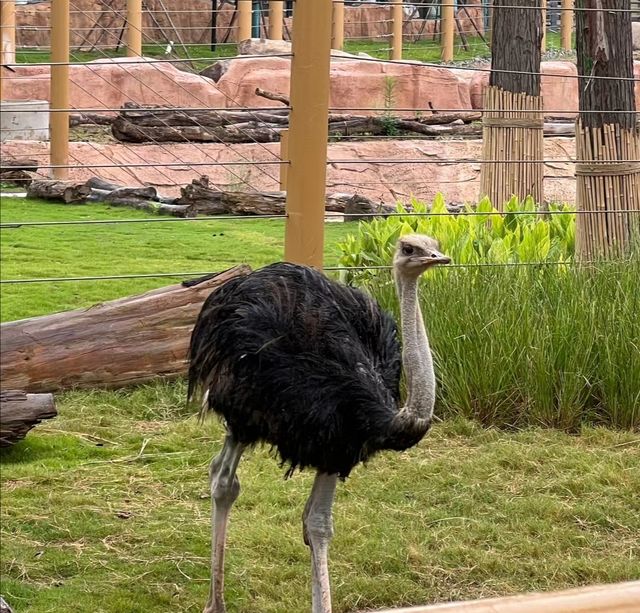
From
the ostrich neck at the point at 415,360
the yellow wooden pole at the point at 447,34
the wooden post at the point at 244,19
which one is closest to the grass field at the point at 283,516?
the ostrich neck at the point at 415,360

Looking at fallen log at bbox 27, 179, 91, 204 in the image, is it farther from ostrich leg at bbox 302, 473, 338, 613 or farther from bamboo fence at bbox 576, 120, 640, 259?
ostrich leg at bbox 302, 473, 338, 613

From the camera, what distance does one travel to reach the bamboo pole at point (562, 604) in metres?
1.75

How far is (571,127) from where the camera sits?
49.4 ft

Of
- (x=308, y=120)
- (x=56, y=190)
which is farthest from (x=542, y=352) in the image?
(x=56, y=190)

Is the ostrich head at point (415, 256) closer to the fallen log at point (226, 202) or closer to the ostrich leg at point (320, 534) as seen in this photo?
the ostrich leg at point (320, 534)

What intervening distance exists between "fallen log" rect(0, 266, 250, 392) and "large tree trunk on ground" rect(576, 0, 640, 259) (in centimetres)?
168

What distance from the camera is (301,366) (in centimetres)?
345

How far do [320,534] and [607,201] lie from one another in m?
2.97

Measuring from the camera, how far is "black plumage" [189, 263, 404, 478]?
3.36 meters

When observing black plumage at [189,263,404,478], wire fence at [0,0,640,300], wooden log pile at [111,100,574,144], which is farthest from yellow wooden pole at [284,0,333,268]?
wooden log pile at [111,100,574,144]

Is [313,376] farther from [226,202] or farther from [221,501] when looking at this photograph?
[226,202]

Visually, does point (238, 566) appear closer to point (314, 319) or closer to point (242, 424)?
point (242, 424)

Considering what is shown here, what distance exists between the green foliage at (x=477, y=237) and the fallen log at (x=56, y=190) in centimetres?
394

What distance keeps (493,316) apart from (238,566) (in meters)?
1.88
